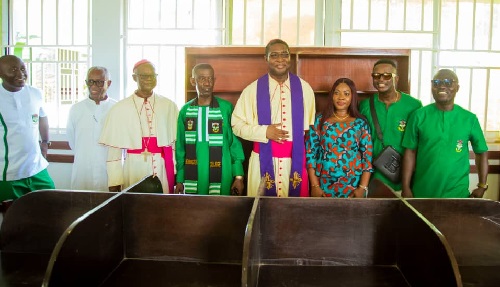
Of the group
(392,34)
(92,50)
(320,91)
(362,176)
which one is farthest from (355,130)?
(92,50)

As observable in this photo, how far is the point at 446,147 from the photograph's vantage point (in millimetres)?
2689

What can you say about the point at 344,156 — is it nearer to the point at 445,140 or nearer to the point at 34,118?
the point at 445,140

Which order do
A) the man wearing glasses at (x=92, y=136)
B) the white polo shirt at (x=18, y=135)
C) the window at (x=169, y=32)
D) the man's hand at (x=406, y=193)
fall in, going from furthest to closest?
the window at (x=169, y=32) → the man wearing glasses at (x=92, y=136) → the white polo shirt at (x=18, y=135) → the man's hand at (x=406, y=193)

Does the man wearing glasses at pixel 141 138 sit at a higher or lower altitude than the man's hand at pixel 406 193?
higher

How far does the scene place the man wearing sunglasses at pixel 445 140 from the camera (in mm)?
2691

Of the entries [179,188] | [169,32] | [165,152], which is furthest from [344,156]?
[169,32]

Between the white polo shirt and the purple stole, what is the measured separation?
69.0 inches

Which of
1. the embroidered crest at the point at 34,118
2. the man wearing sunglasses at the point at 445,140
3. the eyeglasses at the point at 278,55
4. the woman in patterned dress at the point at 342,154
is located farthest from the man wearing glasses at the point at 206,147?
the embroidered crest at the point at 34,118

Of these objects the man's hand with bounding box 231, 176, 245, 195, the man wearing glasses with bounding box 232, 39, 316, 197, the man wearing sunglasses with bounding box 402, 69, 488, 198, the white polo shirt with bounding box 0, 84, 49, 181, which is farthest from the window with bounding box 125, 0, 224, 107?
the man wearing sunglasses with bounding box 402, 69, 488, 198

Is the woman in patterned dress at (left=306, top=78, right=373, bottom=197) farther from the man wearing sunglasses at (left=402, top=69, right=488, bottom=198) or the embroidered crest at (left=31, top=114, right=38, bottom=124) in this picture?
the embroidered crest at (left=31, top=114, right=38, bottom=124)

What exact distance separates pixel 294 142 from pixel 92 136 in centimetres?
154

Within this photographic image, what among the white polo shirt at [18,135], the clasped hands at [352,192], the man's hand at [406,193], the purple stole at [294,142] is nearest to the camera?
the clasped hands at [352,192]

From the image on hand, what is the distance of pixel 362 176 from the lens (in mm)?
2723

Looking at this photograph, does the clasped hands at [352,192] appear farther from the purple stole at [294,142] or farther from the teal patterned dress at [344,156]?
the purple stole at [294,142]
